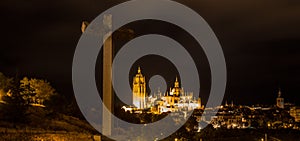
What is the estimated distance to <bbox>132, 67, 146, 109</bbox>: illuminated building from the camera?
9725cm

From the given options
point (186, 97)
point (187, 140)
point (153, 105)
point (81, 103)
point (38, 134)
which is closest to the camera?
point (38, 134)

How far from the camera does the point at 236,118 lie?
126 metres

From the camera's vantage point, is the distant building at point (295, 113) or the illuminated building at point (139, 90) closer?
the illuminated building at point (139, 90)

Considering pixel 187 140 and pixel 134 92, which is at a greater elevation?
pixel 134 92

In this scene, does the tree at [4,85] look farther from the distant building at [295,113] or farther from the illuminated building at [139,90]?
the distant building at [295,113]

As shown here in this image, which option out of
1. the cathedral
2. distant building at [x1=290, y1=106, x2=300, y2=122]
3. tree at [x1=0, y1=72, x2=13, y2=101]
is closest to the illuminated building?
the cathedral

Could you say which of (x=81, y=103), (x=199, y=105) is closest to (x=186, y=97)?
(x=199, y=105)

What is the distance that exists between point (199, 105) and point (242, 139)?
99417 mm

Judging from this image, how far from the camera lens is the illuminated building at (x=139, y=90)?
97250 mm

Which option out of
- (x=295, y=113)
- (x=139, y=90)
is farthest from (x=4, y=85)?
(x=295, y=113)

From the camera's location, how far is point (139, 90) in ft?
321

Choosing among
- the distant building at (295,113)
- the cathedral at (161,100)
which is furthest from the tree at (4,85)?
the distant building at (295,113)

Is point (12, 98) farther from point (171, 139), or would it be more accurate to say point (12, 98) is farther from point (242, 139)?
point (242, 139)

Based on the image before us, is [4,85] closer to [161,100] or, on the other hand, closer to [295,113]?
[161,100]
